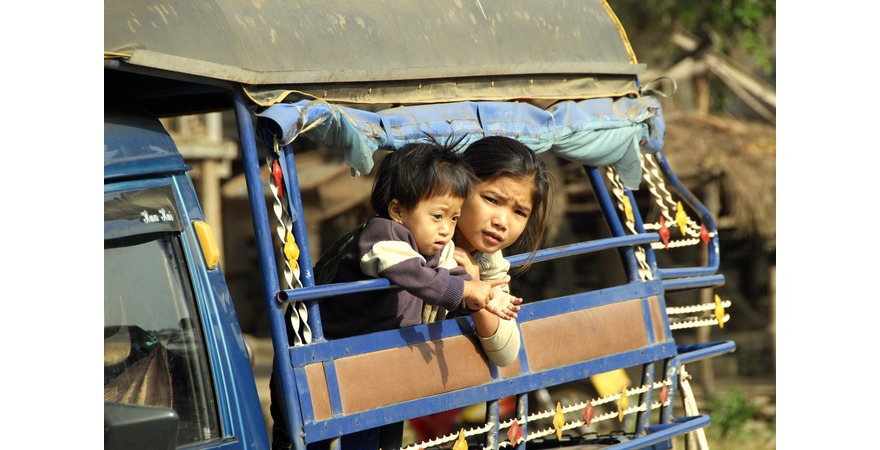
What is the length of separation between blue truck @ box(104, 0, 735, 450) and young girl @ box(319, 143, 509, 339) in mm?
101

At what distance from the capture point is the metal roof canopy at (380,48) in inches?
91.6

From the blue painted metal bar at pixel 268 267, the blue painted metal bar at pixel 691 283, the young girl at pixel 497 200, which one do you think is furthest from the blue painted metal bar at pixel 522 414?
the blue painted metal bar at pixel 691 283

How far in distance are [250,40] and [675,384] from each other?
2.22 m

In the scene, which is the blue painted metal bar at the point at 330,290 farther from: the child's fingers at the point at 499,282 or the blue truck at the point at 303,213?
the child's fingers at the point at 499,282

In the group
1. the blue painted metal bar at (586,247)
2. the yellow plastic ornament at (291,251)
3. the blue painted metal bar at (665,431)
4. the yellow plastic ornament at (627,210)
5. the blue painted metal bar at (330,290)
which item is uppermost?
the yellow plastic ornament at (627,210)

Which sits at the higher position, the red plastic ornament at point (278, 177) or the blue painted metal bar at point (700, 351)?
the red plastic ornament at point (278, 177)

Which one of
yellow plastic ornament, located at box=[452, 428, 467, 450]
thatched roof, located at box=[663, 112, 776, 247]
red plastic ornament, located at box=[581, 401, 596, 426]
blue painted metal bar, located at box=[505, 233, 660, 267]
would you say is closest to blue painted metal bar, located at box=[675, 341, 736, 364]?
blue painted metal bar, located at box=[505, 233, 660, 267]

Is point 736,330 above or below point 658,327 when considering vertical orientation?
below

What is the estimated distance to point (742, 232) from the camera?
33.9 ft

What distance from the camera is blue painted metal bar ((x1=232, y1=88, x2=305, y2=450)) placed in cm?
238

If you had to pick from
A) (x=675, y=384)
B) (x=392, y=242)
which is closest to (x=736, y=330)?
(x=675, y=384)

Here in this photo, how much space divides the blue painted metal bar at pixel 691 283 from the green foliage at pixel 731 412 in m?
6.06

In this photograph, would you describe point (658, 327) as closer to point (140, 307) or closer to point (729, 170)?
point (140, 307)

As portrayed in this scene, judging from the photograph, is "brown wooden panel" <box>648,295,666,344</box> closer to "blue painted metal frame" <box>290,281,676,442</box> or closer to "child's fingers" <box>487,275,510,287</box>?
"blue painted metal frame" <box>290,281,676,442</box>
